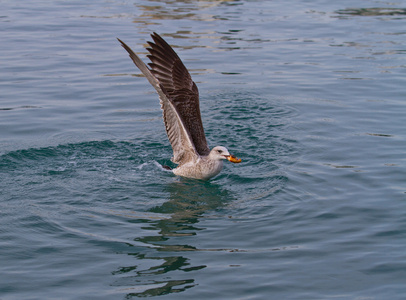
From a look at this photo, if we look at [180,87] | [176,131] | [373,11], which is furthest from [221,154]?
[373,11]

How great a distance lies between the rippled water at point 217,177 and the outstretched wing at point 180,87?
72 centimetres

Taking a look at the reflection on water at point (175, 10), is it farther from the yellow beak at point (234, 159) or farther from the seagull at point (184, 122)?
the yellow beak at point (234, 159)

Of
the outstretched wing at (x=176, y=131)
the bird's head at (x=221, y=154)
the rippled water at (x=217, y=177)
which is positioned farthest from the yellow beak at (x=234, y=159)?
the outstretched wing at (x=176, y=131)

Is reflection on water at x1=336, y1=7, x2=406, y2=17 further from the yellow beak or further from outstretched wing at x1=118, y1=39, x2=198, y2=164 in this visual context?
the yellow beak

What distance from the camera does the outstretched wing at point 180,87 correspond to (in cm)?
909

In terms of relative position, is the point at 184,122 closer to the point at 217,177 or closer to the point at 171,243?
the point at 217,177

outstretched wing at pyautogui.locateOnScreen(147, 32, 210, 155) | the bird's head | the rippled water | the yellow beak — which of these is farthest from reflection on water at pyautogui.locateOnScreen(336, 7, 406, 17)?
the yellow beak

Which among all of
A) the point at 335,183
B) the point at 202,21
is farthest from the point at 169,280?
the point at 202,21

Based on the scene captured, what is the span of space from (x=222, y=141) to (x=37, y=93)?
13.7ft

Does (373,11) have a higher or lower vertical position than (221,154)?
higher

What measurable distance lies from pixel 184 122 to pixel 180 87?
2.78 ft

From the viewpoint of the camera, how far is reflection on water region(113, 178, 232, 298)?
18.8ft

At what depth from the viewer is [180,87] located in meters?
9.32

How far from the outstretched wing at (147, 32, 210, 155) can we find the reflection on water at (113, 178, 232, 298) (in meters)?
0.79
